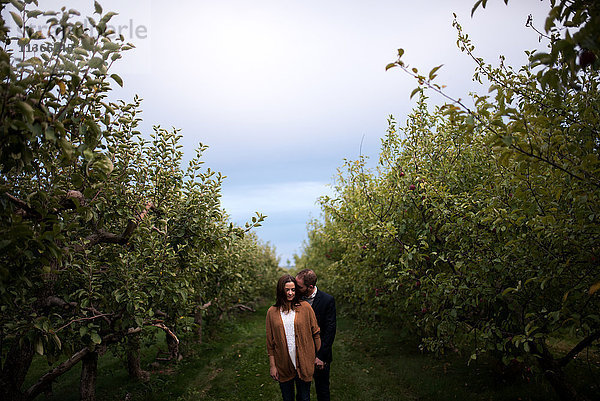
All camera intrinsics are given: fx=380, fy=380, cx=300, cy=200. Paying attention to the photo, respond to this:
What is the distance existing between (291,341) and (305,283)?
0.92m

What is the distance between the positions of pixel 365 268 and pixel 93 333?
20.4 feet

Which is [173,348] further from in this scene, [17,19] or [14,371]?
[17,19]

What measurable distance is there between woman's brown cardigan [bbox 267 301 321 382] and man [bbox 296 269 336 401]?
38cm

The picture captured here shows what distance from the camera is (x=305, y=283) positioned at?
5.95 metres

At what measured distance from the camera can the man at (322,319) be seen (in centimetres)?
592

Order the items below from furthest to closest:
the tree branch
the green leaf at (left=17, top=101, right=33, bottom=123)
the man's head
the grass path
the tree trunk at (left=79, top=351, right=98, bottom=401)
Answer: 1. the grass path
2. the tree trunk at (left=79, top=351, right=98, bottom=401)
3. the man's head
4. the tree branch
5. the green leaf at (left=17, top=101, right=33, bottom=123)

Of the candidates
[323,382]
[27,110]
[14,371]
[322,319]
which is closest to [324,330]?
[322,319]

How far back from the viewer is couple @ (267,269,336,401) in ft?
17.6

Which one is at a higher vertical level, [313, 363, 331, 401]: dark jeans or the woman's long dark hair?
the woman's long dark hair

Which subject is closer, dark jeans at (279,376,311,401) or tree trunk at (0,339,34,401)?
dark jeans at (279,376,311,401)

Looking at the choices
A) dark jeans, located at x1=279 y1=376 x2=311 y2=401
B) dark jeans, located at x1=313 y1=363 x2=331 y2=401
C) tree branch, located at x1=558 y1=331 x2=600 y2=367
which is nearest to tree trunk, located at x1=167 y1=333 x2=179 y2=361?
dark jeans, located at x1=313 y1=363 x2=331 y2=401

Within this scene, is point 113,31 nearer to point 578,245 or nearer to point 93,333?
point 93,333

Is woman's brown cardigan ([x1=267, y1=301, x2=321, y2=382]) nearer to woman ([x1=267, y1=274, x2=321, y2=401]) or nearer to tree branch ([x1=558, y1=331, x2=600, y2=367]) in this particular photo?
woman ([x1=267, y1=274, x2=321, y2=401])

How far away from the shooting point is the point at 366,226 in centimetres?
884
